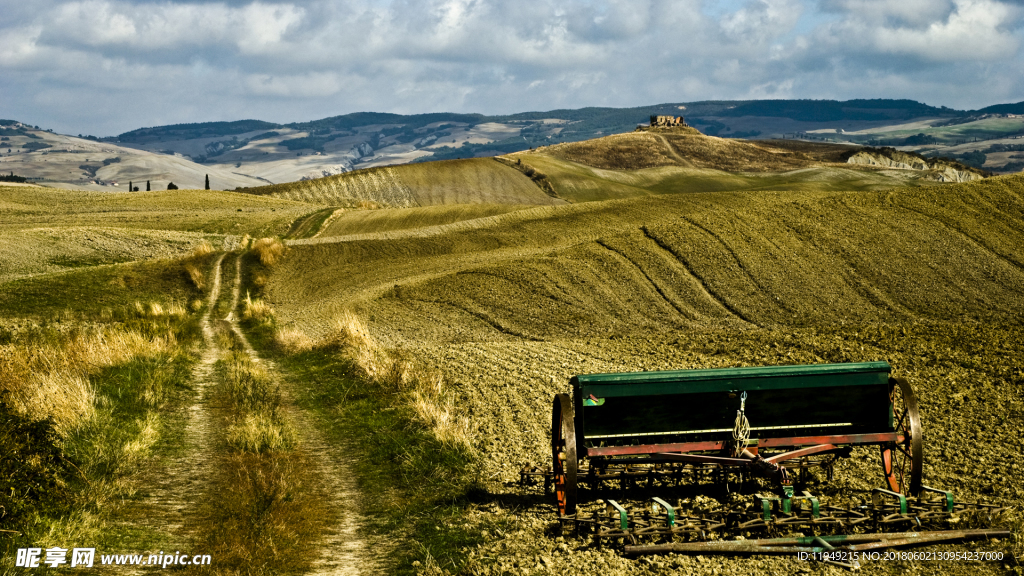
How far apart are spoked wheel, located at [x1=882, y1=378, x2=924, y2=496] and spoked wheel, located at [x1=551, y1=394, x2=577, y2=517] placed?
11.3 feet

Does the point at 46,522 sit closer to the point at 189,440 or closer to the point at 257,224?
the point at 189,440

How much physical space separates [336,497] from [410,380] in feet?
17.3

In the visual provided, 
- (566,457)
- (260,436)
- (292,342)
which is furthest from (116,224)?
(566,457)

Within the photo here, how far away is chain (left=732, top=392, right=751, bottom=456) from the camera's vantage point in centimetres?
813

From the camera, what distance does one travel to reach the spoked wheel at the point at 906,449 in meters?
8.01

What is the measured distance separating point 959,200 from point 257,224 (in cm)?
4655

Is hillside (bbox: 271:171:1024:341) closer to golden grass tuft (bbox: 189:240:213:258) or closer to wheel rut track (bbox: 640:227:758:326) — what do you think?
wheel rut track (bbox: 640:227:758:326)

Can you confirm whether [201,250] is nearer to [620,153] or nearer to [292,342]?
[292,342]

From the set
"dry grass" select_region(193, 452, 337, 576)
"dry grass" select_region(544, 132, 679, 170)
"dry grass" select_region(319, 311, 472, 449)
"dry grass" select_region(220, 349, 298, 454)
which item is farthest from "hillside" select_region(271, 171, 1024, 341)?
"dry grass" select_region(544, 132, 679, 170)

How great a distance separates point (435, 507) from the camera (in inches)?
348

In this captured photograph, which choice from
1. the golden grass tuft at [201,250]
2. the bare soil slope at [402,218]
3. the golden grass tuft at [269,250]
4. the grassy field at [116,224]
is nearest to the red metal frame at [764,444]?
the grassy field at [116,224]

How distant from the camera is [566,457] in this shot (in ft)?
25.5

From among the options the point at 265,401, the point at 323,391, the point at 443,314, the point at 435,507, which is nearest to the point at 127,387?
the point at 265,401

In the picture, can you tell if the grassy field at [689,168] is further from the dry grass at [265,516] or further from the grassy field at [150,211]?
the dry grass at [265,516]
